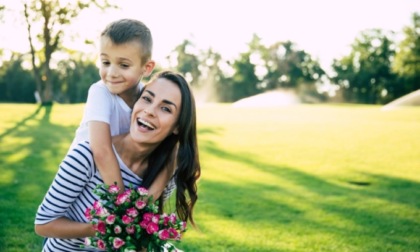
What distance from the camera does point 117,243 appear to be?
2.24 metres

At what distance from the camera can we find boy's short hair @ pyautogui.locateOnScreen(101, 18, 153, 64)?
3.40m

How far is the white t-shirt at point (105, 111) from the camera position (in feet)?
10.8

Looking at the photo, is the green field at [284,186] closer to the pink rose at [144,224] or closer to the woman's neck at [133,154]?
the woman's neck at [133,154]

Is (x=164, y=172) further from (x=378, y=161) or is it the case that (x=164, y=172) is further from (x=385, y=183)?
(x=378, y=161)

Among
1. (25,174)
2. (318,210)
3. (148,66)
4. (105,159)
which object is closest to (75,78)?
(25,174)

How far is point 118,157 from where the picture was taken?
3.01 metres

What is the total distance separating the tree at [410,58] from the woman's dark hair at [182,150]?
61.4m

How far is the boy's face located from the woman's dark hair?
0.40 metres

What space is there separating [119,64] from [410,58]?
62.0 meters

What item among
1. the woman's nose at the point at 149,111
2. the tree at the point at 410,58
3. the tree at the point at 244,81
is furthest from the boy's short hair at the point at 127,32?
the tree at the point at 244,81

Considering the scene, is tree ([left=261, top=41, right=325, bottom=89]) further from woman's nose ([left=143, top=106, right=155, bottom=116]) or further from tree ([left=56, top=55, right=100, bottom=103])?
woman's nose ([left=143, top=106, right=155, bottom=116])

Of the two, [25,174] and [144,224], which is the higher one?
[144,224]

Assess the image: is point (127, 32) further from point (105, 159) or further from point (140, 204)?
point (140, 204)

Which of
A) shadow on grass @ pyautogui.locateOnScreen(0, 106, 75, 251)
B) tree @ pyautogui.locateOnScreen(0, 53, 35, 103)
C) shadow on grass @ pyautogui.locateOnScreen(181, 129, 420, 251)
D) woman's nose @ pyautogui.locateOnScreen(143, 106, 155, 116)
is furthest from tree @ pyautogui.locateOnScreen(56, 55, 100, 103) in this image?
woman's nose @ pyautogui.locateOnScreen(143, 106, 155, 116)
